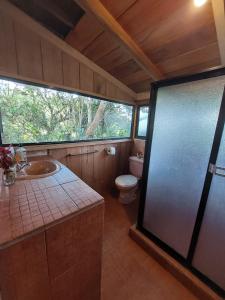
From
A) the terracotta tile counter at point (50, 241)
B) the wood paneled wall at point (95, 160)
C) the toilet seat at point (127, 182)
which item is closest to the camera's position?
the terracotta tile counter at point (50, 241)

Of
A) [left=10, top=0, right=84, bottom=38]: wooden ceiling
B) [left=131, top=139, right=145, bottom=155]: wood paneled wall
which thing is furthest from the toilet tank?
[left=10, top=0, right=84, bottom=38]: wooden ceiling

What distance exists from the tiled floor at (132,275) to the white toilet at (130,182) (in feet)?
2.05

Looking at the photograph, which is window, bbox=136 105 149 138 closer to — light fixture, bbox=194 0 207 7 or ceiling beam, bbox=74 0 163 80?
ceiling beam, bbox=74 0 163 80

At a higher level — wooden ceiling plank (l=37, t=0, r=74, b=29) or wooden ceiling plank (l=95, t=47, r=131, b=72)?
wooden ceiling plank (l=37, t=0, r=74, b=29)

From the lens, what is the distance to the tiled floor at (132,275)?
1.16 m

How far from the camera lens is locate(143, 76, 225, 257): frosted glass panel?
1026 mm

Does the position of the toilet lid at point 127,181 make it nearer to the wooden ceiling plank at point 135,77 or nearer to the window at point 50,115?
the window at point 50,115

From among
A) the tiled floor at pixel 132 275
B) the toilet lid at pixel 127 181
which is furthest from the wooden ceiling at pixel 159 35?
the tiled floor at pixel 132 275

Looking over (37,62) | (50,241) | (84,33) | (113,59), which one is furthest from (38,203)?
(113,59)

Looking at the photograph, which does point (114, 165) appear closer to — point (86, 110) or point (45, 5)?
point (86, 110)

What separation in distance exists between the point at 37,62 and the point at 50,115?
581 millimetres

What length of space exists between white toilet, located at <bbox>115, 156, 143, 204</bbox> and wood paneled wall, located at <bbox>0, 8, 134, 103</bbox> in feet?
4.52

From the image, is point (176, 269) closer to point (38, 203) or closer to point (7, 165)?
point (38, 203)

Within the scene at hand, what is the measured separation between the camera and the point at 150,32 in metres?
1.29
